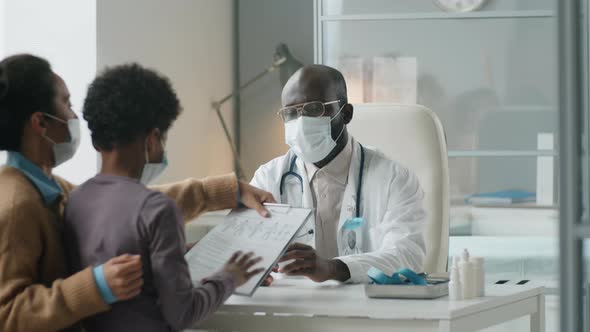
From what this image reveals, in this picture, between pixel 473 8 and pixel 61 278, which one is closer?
pixel 61 278

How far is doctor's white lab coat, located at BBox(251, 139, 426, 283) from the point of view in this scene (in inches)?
87.6

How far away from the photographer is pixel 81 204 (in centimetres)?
153

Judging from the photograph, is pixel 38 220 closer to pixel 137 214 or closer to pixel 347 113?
pixel 137 214

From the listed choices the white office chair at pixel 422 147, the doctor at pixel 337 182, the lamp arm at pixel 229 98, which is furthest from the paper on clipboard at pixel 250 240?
the lamp arm at pixel 229 98

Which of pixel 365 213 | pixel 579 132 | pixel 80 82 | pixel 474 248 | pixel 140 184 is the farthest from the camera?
pixel 474 248

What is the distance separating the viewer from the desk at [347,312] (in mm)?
1631

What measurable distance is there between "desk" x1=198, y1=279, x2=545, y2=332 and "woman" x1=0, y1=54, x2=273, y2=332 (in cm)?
35

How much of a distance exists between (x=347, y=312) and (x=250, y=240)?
233 mm

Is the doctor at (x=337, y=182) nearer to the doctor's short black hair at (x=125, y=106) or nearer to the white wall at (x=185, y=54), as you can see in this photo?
the doctor's short black hair at (x=125, y=106)

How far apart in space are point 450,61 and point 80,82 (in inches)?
76.5

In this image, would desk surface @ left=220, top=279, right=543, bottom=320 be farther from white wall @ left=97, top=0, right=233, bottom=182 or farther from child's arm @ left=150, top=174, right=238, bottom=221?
white wall @ left=97, top=0, right=233, bottom=182

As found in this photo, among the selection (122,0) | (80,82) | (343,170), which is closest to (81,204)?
(343,170)

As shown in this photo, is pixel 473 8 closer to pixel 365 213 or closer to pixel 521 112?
pixel 521 112

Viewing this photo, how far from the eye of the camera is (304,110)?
2361 millimetres
